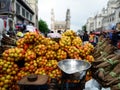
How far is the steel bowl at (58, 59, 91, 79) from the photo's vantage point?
4.81 metres

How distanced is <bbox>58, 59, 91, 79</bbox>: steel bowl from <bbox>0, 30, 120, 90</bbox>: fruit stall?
0.54 ft

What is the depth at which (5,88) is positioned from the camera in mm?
5445

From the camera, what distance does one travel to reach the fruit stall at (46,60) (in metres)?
5.34

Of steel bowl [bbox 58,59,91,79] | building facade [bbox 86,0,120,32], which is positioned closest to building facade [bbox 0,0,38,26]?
building facade [bbox 86,0,120,32]

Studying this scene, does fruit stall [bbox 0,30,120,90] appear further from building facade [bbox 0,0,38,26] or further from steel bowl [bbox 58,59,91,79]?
building facade [bbox 0,0,38,26]

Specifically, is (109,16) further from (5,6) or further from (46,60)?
(46,60)

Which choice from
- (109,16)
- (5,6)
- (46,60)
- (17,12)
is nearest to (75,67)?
(46,60)

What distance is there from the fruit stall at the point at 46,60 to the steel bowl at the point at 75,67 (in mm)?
165

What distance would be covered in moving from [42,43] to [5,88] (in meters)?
1.33

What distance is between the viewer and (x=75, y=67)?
17.2ft

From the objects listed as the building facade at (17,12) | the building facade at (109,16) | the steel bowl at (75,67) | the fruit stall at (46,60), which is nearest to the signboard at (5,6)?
the building facade at (17,12)

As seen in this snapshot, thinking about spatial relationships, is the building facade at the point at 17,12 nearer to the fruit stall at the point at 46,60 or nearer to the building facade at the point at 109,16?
the building facade at the point at 109,16

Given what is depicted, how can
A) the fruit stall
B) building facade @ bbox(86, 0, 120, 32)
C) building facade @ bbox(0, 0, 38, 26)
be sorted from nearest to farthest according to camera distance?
the fruit stall → building facade @ bbox(0, 0, 38, 26) → building facade @ bbox(86, 0, 120, 32)

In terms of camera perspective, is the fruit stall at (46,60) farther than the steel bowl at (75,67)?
Yes
